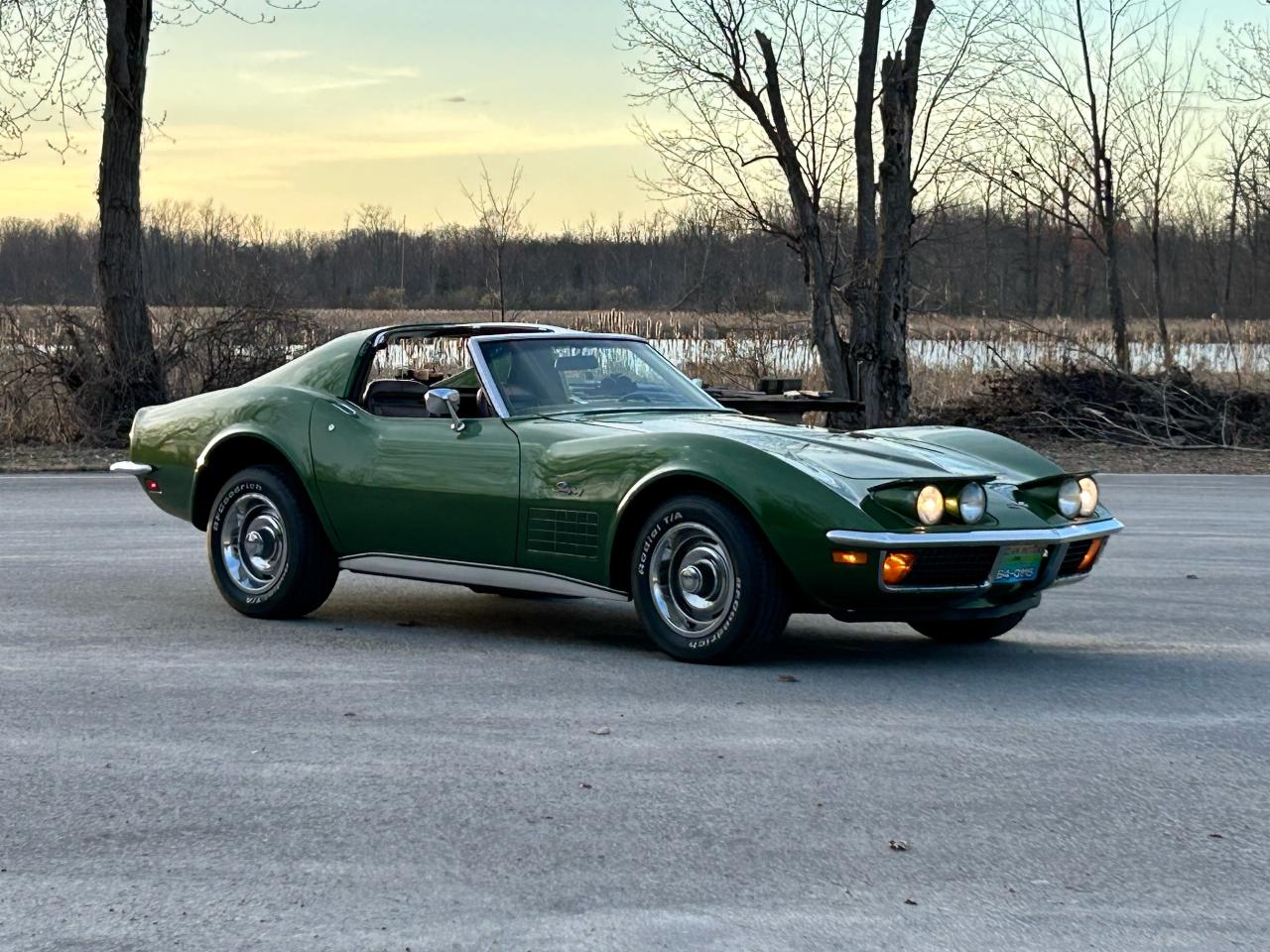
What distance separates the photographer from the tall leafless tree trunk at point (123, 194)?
20812 mm

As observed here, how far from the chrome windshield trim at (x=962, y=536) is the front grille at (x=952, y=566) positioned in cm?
3

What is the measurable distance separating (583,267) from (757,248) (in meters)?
52.3

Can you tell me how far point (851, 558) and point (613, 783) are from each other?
180cm

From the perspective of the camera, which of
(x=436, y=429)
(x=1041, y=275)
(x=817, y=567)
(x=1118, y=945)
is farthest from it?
(x=1041, y=275)

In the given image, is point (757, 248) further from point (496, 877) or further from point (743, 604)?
point (496, 877)

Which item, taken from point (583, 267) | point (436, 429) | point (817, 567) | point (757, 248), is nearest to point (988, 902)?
point (817, 567)

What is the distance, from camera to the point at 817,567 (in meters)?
6.70

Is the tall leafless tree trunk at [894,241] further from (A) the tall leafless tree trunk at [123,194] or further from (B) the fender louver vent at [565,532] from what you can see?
(B) the fender louver vent at [565,532]

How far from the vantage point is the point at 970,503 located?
270 inches

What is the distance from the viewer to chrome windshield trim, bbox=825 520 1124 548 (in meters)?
6.62

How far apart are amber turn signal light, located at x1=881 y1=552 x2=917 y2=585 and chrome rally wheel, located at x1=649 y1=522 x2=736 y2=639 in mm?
624

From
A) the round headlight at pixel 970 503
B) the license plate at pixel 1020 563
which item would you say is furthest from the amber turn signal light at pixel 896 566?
the license plate at pixel 1020 563

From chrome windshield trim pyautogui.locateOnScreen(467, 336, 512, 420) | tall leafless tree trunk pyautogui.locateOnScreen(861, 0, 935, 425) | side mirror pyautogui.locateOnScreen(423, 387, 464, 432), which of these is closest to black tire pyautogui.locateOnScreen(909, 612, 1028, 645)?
chrome windshield trim pyautogui.locateOnScreen(467, 336, 512, 420)

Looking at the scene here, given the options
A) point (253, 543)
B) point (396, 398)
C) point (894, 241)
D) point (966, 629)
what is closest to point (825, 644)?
point (966, 629)
